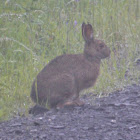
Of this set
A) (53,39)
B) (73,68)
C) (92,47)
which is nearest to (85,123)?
(73,68)

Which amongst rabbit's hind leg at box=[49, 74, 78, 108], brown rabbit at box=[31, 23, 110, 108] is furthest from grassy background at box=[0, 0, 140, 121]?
rabbit's hind leg at box=[49, 74, 78, 108]

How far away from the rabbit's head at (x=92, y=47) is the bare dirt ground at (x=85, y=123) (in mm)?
852

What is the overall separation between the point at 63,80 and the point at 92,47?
2.96ft

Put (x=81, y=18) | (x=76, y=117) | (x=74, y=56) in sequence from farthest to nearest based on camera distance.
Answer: (x=81, y=18) < (x=74, y=56) < (x=76, y=117)

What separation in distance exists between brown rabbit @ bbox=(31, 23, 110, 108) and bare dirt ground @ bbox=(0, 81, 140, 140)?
0.19 meters

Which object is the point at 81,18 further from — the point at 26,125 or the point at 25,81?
the point at 26,125

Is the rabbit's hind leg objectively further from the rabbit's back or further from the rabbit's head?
the rabbit's head

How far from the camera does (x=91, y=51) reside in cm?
562

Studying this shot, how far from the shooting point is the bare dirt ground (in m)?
3.74

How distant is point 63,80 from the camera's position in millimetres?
4961

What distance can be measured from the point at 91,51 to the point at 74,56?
40 cm

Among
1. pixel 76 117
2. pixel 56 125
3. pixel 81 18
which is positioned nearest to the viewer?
pixel 56 125

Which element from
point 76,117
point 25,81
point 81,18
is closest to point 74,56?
point 25,81

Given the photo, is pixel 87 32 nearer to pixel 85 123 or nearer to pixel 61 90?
pixel 61 90
